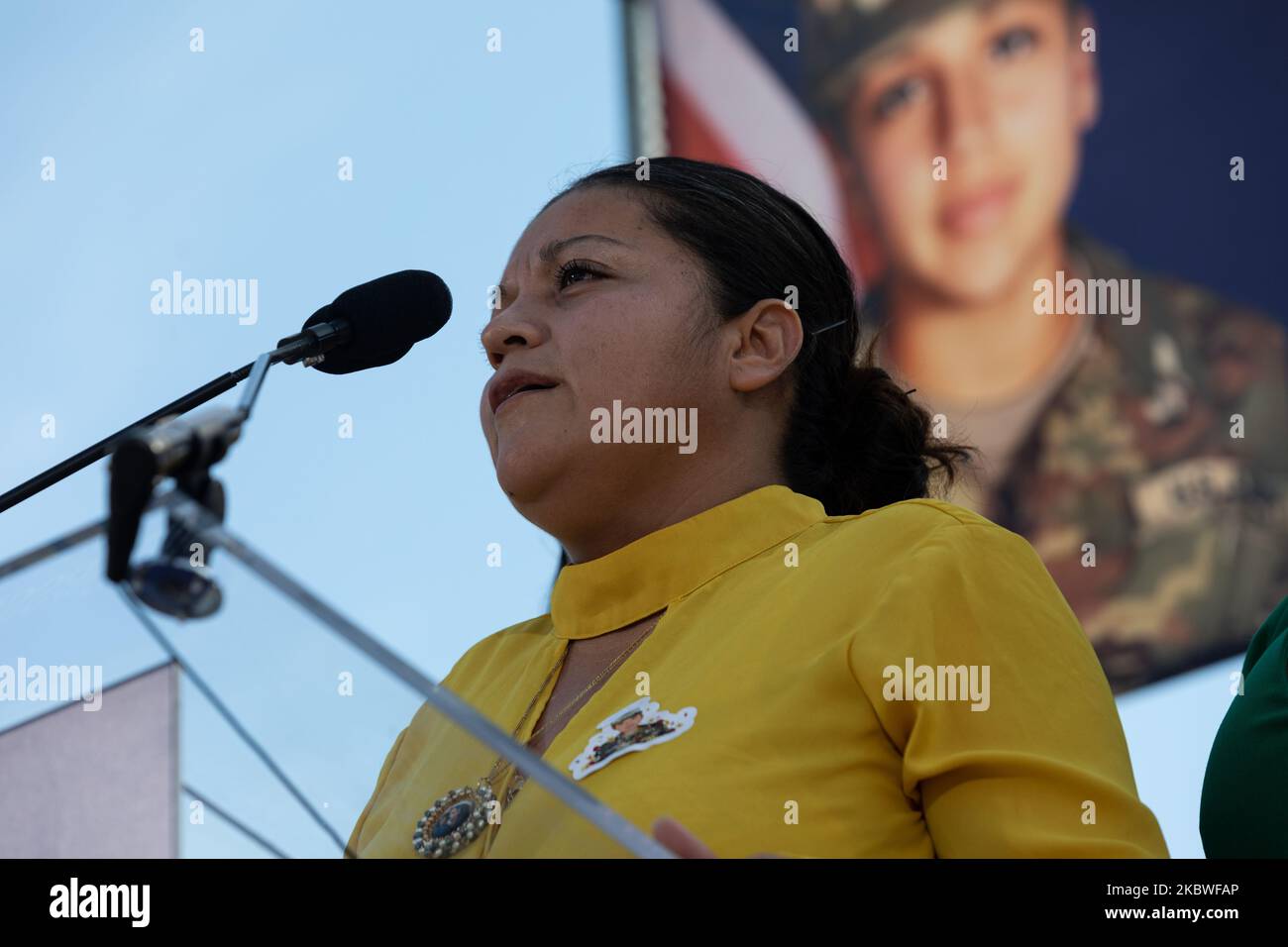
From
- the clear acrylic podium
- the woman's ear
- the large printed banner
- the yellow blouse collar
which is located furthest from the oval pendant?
the large printed banner

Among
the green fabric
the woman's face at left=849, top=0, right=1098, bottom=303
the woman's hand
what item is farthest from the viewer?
the woman's face at left=849, top=0, right=1098, bottom=303

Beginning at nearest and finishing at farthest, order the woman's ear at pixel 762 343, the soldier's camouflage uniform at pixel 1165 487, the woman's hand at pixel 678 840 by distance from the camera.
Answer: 1. the woman's hand at pixel 678 840
2. the woman's ear at pixel 762 343
3. the soldier's camouflage uniform at pixel 1165 487

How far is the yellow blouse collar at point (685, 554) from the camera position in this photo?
5.45ft

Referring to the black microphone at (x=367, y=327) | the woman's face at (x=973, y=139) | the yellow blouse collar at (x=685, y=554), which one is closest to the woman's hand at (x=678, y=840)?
the yellow blouse collar at (x=685, y=554)

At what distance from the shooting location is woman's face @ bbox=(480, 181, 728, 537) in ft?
5.63

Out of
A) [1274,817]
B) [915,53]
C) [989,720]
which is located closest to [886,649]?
[989,720]

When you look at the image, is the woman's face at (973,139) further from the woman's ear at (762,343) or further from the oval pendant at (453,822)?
the oval pendant at (453,822)

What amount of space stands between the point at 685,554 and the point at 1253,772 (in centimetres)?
60

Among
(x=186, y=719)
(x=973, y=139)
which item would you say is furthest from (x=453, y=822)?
(x=973, y=139)

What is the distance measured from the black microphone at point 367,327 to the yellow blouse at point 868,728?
0.42 meters

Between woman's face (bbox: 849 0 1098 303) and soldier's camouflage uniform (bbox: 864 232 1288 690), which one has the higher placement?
woman's face (bbox: 849 0 1098 303)

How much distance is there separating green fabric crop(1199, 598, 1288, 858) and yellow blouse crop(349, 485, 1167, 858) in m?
0.34

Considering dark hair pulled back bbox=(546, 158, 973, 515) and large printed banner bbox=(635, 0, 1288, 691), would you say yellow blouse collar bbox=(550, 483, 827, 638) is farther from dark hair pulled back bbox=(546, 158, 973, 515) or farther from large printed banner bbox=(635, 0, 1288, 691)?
large printed banner bbox=(635, 0, 1288, 691)
